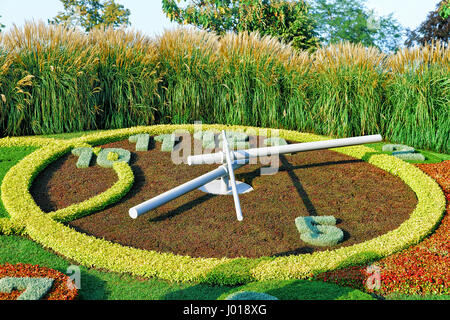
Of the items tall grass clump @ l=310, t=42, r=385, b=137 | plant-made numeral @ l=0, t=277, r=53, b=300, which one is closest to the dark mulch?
plant-made numeral @ l=0, t=277, r=53, b=300

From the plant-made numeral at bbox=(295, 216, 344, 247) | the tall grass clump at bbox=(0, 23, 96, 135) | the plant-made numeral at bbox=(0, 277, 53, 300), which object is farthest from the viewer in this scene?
the tall grass clump at bbox=(0, 23, 96, 135)

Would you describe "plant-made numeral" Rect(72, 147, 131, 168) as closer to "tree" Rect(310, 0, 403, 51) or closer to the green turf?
the green turf

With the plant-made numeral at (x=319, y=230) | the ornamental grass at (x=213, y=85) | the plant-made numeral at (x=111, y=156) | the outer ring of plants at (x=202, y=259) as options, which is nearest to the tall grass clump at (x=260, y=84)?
the ornamental grass at (x=213, y=85)

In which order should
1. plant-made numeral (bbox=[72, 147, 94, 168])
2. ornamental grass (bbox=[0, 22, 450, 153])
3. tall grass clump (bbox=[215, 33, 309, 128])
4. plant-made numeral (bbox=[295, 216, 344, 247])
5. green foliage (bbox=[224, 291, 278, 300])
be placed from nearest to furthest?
green foliage (bbox=[224, 291, 278, 300]) → plant-made numeral (bbox=[295, 216, 344, 247]) → plant-made numeral (bbox=[72, 147, 94, 168]) → ornamental grass (bbox=[0, 22, 450, 153]) → tall grass clump (bbox=[215, 33, 309, 128])

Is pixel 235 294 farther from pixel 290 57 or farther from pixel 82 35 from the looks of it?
pixel 82 35

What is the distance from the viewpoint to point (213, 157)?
597 cm

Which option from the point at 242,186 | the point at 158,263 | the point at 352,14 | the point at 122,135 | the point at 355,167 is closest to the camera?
the point at 158,263

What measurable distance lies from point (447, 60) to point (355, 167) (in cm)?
390

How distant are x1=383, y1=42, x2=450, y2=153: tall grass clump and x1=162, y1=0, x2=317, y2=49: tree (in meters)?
12.6

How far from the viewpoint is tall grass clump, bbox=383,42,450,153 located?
31.1 feet

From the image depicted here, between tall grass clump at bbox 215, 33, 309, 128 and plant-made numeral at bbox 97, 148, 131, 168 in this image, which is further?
tall grass clump at bbox 215, 33, 309, 128

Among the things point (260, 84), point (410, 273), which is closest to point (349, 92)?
point (260, 84)

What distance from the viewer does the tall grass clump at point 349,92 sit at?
9906mm

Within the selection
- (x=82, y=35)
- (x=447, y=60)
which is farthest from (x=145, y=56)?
(x=447, y=60)
